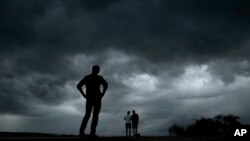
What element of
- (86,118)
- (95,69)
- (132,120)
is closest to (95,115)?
(86,118)

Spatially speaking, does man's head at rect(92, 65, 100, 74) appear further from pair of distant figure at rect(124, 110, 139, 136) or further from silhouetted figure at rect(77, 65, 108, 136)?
pair of distant figure at rect(124, 110, 139, 136)

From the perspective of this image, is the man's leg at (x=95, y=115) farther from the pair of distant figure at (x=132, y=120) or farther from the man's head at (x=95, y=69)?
the pair of distant figure at (x=132, y=120)

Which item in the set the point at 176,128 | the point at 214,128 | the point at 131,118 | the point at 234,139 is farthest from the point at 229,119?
the point at 234,139

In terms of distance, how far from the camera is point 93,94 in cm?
888

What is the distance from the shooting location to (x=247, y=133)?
21.5ft

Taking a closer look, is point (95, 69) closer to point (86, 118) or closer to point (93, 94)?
point (93, 94)

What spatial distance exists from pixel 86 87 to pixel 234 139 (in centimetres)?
417

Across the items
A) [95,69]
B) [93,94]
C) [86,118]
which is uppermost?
[95,69]

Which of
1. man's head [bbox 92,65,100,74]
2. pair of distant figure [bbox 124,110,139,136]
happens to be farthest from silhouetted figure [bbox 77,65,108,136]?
pair of distant figure [bbox 124,110,139,136]

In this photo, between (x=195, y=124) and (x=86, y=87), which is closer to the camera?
(x=86, y=87)

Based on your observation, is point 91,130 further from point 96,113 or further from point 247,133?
point 247,133

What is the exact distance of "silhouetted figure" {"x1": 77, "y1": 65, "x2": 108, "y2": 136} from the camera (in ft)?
29.0

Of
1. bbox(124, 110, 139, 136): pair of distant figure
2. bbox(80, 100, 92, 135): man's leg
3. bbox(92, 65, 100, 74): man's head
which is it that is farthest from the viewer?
bbox(124, 110, 139, 136): pair of distant figure

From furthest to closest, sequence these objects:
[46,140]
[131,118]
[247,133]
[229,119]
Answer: [229,119], [131,118], [247,133], [46,140]
